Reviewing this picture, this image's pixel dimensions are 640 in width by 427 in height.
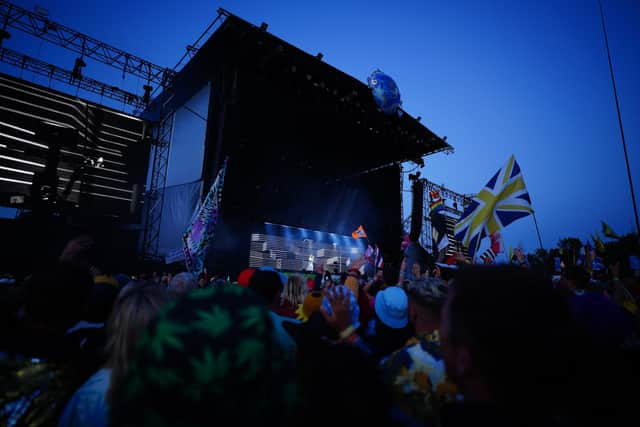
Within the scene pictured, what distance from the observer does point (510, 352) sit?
876mm

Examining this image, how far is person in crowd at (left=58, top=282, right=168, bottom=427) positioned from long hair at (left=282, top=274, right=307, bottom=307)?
256 cm

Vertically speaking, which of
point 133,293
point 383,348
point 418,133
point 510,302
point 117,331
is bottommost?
point 383,348

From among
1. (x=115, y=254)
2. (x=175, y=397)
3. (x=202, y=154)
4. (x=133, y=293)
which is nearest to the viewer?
(x=175, y=397)

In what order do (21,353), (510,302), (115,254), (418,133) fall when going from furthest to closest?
(418,133), (115,254), (21,353), (510,302)

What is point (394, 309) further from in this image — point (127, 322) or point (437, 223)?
point (437, 223)

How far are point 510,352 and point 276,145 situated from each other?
15.5 meters

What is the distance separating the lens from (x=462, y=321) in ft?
3.26

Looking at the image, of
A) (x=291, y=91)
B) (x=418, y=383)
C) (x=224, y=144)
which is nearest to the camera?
(x=418, y=383)

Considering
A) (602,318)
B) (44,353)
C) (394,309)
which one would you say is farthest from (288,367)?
(602,318)

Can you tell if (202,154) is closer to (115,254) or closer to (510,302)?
(115,254)

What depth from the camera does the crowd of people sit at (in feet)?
2.52

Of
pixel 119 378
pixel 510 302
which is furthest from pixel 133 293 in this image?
pixel 510 302

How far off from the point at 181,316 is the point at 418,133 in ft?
64.9

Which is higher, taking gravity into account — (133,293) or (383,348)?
(133,293)
